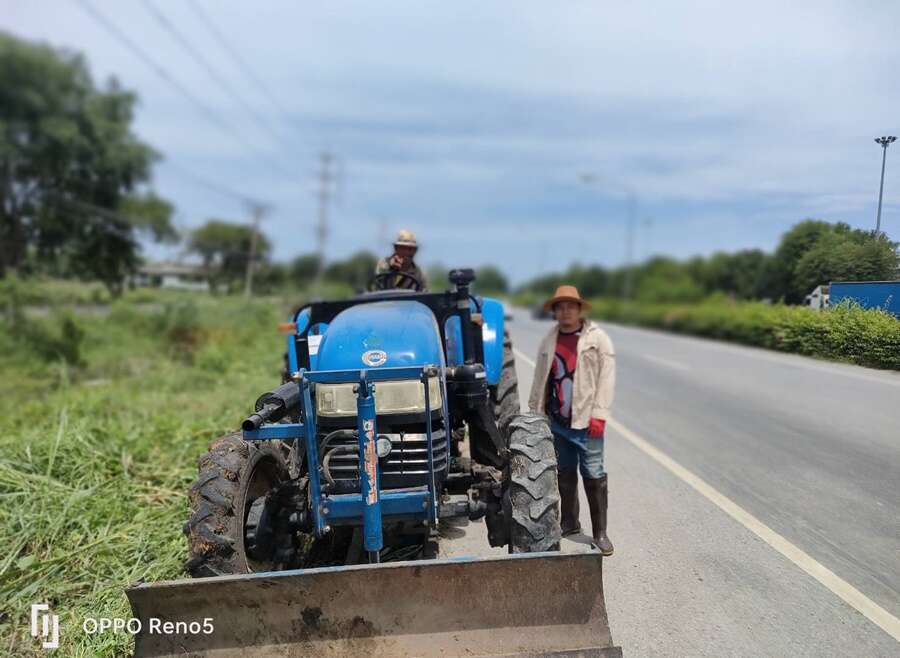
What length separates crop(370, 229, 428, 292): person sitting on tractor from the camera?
6484 mm

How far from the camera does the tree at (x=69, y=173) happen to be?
91.8 ft

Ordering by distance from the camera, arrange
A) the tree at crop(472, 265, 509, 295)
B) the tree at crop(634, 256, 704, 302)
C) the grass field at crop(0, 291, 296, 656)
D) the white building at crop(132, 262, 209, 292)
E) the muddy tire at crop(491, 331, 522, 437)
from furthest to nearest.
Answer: the tree at crop(472, 265, 509, 295) → the tree at crop(634, 256, 704, 302) → the white building at crop(132, 262, 209, 292) → the muddy tire at crop(491, 331, 522, 437) → the grass field at crop(0, 291, 296, 656)

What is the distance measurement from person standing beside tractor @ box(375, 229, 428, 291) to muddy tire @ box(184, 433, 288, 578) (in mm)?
2779

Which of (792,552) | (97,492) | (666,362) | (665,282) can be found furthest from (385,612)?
(665,282)

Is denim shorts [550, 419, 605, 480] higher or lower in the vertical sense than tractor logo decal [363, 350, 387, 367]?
lower

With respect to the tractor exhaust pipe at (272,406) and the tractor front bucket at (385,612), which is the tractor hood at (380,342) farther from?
the tractor front bucket at (385,612)

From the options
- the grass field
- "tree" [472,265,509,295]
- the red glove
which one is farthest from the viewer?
"tree" [472,265,509,295]

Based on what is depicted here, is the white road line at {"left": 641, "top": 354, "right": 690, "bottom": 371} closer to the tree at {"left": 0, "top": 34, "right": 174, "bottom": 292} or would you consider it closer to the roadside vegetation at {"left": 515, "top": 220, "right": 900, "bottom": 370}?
the roadside vegetation at {"left": 515, "top": 220, "right": 900, "bottom": 370}

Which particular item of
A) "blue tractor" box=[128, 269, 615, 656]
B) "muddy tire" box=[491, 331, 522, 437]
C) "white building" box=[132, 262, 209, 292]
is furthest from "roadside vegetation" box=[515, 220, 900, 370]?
"white building" box=[132, 262, 209, 292]

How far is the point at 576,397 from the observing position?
4539 millimetres

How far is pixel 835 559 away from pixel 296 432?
11.4 ft

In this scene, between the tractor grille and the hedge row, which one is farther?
the hedge row

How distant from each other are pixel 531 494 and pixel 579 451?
1.06m

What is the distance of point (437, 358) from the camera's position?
13.3 feet
